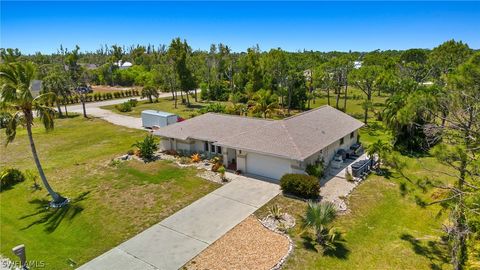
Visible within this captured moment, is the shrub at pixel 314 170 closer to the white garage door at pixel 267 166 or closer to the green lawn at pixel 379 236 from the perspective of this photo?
the white garage door at pixel 267 166

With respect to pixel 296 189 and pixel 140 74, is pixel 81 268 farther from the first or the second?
pixel 140 74

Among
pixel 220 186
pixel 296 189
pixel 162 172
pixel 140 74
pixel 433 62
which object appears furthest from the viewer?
pixel 140 74

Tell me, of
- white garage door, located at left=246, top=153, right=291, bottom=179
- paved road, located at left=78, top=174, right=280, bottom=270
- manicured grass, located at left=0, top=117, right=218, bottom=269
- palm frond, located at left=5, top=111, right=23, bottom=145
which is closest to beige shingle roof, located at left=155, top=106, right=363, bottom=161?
white garage door, located at left=246, top=153, right=291, bottom=179

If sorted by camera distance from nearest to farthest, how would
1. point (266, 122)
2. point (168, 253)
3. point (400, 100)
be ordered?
point (168, 253), point (266, 122), point (400, 100)

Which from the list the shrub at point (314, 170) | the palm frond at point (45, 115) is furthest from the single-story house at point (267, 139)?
the palm frond at point (45, 115)

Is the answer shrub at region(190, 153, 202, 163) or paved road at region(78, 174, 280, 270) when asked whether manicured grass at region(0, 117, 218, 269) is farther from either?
shrub at region(190, 153, 202, 163)

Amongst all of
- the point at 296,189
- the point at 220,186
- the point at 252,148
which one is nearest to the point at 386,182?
the point at 296,189

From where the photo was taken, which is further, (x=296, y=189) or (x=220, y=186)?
(x=220, y=186)
